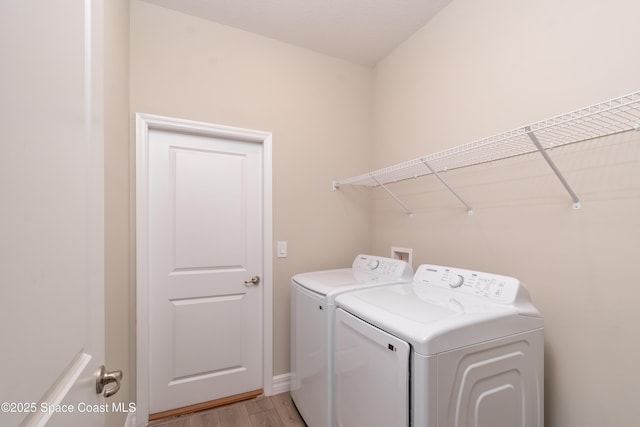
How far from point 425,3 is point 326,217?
1.68 m

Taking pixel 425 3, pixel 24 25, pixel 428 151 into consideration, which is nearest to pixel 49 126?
pixel 24 25

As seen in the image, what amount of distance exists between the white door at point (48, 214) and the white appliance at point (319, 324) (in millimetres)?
1021

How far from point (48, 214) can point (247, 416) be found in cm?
197

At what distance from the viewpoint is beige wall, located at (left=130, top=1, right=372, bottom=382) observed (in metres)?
1.83

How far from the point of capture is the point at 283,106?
2203 millimetres

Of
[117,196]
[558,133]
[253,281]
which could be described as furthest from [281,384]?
[558,133]

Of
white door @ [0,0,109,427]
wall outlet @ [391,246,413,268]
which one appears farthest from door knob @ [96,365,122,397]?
wall outlet @ [391,246,413,268]

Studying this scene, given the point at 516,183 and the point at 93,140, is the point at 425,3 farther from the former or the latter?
the point at 93,140

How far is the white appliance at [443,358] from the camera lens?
92 centimetres

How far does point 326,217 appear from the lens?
2346mm

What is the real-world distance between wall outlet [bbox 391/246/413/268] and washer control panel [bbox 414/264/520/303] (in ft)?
1.31

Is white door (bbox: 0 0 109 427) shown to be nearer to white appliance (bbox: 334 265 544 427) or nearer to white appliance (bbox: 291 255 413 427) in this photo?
white appliance (bbox: 334 265 544 427)

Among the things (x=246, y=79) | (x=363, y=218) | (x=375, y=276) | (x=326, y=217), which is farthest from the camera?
(x=363, y=218)

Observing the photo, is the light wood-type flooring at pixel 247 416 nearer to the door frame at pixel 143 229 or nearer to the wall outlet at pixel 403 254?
the door frame at pixel 143 229
